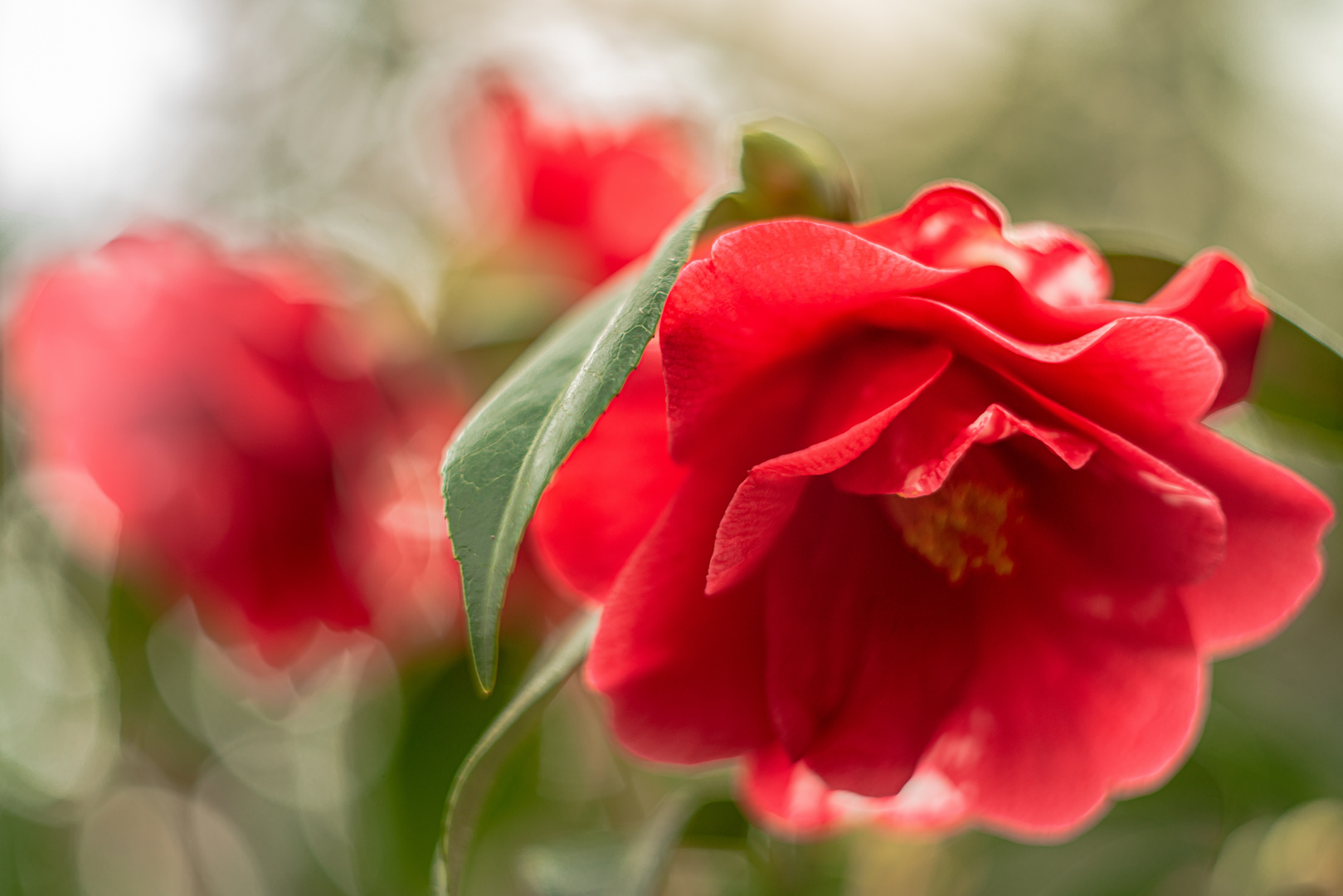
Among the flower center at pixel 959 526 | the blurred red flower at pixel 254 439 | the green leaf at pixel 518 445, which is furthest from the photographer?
the blurred red flower at pixel 254 439

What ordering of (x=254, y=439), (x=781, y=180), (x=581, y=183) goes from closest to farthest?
(x=781, y=180) < (x=254, y=439) < (x=581, y=183)

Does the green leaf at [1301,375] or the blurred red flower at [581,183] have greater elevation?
the green leaf at [1301,375]

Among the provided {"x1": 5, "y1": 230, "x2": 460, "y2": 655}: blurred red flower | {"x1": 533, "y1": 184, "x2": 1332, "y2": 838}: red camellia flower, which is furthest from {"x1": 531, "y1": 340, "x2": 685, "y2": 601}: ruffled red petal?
{"x1": 5, "y1": 230, "x2": 460, "y2": 655}: blurred red flower

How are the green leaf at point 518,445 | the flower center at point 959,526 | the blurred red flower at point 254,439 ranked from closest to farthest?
the green leaf at point 518,445
the flower center at point 959,526
the blurred red flower at point 254,439

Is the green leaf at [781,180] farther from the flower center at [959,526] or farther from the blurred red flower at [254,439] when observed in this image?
the blurred red flower at [254,439]

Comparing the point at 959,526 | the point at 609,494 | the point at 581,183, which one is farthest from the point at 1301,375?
the point at 581,183

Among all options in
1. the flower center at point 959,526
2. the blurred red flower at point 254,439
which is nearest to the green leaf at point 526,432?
the flower center at point 959,526

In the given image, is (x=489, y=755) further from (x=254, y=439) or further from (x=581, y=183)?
(x=581, y=183)
